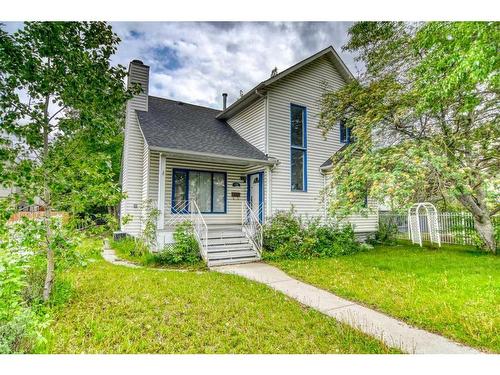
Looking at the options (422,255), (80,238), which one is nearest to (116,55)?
(80,238)

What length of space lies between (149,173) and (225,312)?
522cm

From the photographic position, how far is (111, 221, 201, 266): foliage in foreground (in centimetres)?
567

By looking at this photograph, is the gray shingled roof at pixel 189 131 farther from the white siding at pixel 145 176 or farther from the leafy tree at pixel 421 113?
the leafy tree at pixel 421 113

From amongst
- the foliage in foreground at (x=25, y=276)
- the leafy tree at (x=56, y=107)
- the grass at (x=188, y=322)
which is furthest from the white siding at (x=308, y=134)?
the foliage in foreground at (x=25, y=276)

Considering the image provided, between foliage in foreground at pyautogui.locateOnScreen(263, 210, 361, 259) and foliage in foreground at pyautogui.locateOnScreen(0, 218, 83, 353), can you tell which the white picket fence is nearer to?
foliage in foreground at pyautogui.locateOnScreen(263, 210, 361, 259)

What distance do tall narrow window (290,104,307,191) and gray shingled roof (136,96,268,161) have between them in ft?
3.66

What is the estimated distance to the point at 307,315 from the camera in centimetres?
292

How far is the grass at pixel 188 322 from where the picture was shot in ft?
7.28

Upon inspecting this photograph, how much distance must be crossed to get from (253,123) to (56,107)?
575 centimetres

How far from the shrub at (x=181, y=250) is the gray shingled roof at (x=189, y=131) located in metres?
2.05

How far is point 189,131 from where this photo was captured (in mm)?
7773

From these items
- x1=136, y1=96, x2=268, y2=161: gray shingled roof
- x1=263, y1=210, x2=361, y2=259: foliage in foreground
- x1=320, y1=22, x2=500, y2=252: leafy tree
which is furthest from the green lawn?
x1=136, y1=96, x2=268, y2=161: gray shingled roof

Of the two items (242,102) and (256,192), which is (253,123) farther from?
(256,192)
